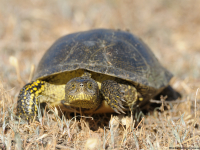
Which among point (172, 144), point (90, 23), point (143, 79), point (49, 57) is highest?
point (90, 23)

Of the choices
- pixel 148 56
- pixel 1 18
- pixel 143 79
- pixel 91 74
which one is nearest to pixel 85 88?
pixel 91 74

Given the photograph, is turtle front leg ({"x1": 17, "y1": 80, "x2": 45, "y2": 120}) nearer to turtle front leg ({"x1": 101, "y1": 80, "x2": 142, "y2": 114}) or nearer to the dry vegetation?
the dry vegetation

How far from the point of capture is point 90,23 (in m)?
7.69

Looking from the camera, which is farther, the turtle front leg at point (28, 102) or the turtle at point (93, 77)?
the turtle front leg at point (28, 102)

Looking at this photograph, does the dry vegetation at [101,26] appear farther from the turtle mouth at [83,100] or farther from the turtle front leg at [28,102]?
the turtle mouth at [83,100]

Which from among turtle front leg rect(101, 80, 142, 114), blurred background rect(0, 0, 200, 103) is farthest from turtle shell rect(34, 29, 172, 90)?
blurred background rect(0, 0, 200, 103)

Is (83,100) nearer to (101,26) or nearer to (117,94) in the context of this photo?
(117,94)

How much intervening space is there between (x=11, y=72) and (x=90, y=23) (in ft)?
13.1

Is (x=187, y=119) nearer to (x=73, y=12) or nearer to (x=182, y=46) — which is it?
(x=182, y=46)

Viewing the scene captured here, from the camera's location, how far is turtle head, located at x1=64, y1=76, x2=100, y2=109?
249 cm

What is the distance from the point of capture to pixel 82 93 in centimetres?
248

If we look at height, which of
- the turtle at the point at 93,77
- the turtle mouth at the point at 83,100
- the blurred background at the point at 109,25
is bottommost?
the turtle mouth at the point at 83,100

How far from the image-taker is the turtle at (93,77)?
9.09ft

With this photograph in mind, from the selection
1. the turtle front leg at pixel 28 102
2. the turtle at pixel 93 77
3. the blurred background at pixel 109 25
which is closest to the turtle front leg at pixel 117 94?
the turtle at pixel 93 77
